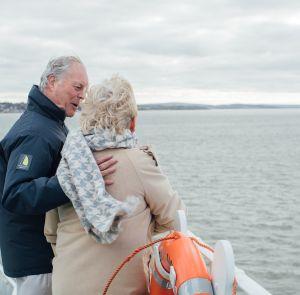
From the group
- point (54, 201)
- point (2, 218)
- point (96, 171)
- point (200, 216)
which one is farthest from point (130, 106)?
point (200, 216)

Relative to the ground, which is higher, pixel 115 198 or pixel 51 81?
pixel 51 81

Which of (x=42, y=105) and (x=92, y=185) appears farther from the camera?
(x=42, y=105)

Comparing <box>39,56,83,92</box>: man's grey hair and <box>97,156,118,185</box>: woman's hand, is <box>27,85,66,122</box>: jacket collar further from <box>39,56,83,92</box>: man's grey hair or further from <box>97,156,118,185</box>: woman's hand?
<box>97,156,118,185</box>: woman's hand

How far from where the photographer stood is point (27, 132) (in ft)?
9.16

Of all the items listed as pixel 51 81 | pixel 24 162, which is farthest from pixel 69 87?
pixel 24 162

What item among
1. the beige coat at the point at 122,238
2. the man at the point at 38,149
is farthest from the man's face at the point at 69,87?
the beige coat at the point at 122,238

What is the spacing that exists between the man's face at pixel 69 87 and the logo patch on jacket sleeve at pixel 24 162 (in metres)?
0.46

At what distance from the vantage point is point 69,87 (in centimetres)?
300

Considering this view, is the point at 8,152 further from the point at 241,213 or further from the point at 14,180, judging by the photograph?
the point at 241,213

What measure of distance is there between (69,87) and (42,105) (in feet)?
0.56

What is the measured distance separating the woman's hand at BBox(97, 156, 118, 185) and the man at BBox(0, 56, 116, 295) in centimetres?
38

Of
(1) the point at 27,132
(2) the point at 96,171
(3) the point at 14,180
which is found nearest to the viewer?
(2) the point at 96,171

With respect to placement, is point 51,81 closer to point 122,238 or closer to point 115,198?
point 115,198

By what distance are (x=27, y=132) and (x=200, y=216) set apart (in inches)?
633
